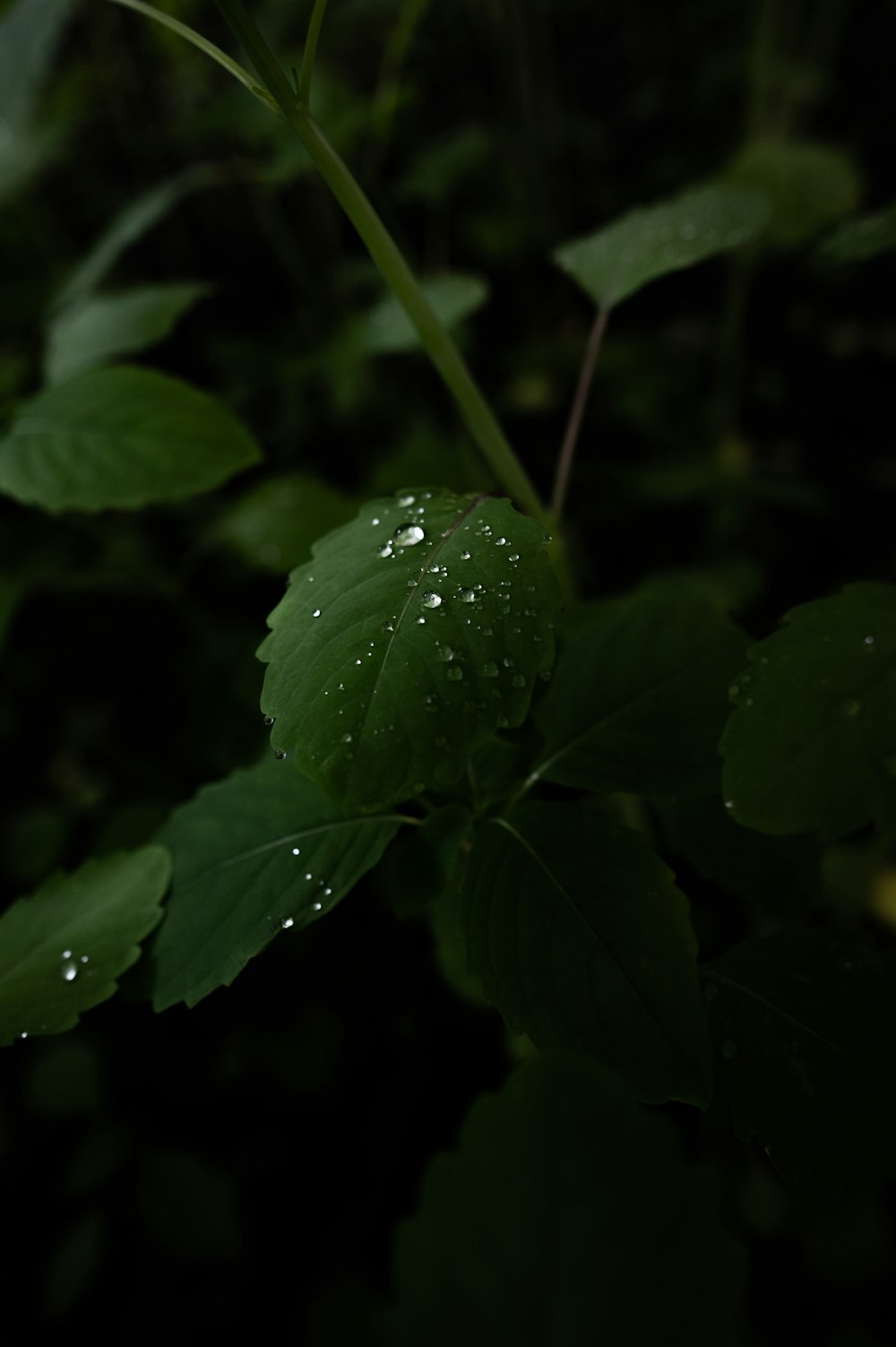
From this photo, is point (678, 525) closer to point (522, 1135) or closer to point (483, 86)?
point (483, 86)

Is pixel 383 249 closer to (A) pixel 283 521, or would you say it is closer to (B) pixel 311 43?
(B) pixel 311 43

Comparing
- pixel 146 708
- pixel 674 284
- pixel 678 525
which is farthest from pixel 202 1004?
pixel 674 284

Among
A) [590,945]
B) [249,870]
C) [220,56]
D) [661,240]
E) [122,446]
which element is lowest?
[590,945]

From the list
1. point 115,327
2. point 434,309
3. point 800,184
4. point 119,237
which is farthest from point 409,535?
point 800,184

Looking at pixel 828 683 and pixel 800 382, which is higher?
pixel 828 683

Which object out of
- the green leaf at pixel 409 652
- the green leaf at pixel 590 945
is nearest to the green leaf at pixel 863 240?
the green leaf at pixel 409 652

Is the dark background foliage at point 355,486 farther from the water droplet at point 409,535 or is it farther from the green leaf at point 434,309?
the water droplet at point 409,535

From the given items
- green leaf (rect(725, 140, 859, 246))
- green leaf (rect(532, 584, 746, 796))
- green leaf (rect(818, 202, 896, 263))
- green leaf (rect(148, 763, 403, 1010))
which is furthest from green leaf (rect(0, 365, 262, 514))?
green leaf (rect(725, 140, 859, 246))
